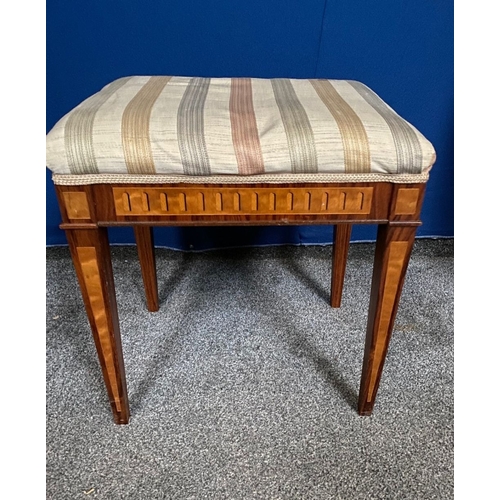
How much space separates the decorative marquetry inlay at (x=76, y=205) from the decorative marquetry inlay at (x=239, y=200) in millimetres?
38

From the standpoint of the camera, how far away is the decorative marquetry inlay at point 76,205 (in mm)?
567

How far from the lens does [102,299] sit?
2.15ft

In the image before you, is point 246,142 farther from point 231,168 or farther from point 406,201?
point 406,201

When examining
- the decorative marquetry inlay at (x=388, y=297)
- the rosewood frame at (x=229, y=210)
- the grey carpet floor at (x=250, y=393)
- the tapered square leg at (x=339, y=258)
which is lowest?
the grey carpet floor at (x=250, y=393)

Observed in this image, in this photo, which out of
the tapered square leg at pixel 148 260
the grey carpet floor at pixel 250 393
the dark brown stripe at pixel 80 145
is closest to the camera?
the dark brown stripe at pixel 80 145

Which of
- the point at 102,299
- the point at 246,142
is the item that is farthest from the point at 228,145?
the point at 102,299

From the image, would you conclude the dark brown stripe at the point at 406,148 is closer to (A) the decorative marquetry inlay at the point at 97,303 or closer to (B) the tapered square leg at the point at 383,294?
(B) the tapered square leg at the point at 383,294

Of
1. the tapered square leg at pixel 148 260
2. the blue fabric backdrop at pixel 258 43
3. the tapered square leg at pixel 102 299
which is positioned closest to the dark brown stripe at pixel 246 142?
the tapered square leg at pixel 102 299

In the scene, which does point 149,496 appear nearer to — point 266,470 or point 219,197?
point 266,470

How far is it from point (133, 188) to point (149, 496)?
1.50 feet

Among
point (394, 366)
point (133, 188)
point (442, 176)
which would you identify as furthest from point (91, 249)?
point (442, 176)

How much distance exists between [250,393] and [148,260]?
36cm

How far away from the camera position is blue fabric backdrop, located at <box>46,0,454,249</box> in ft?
3.43

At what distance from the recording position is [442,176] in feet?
4.21
